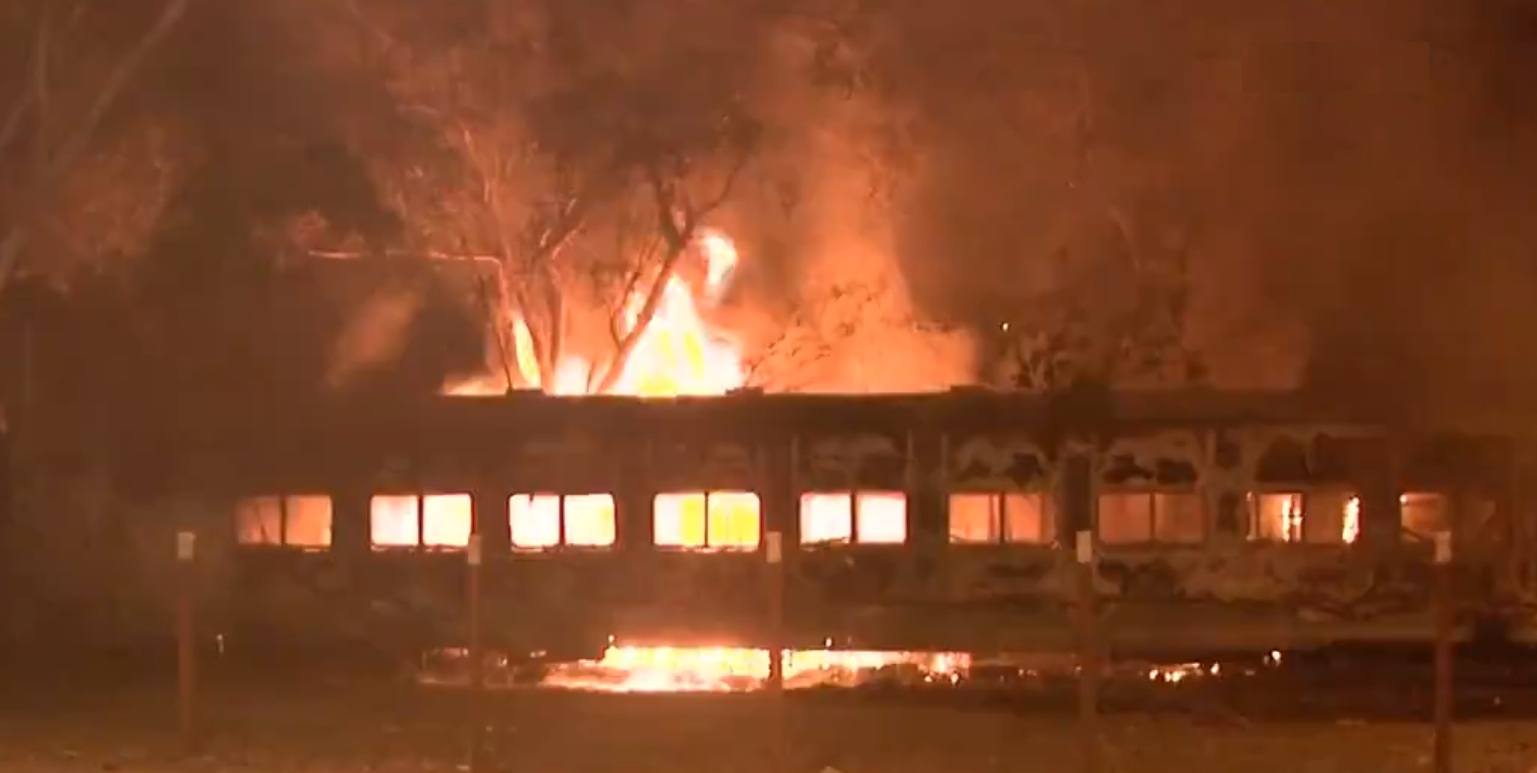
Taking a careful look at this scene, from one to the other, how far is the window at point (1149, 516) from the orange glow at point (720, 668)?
2.01 metres

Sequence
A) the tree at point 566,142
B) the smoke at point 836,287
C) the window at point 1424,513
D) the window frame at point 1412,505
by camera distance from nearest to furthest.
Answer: the window frame at point 1412,505, the window at point 1424,513, the tree at point 566,142, the smoke at point 836,287

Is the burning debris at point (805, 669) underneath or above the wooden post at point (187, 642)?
underneath

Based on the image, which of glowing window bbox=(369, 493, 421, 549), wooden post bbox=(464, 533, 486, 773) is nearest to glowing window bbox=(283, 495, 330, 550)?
glowing window bbox=(369, 493, 421, 549)

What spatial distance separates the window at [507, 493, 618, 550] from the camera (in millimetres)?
20344

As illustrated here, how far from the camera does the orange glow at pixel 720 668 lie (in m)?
18.9

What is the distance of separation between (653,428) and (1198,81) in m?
11.9

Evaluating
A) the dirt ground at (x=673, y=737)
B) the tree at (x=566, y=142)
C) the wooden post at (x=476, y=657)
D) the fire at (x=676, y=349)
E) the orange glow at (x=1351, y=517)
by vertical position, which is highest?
the tree at (x=566, y=142)

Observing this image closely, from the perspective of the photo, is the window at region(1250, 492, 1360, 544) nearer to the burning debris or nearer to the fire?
the burning debris

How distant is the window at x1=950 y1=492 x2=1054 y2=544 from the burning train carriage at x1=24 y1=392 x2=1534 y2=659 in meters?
0.02

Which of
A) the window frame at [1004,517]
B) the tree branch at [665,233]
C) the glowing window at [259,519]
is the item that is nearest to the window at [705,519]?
the window frame at [1004,517]

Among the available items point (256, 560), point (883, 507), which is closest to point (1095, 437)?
point (883, 507)

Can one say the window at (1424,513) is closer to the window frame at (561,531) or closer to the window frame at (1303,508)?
the window frame at (1303,508)

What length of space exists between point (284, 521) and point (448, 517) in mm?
1655

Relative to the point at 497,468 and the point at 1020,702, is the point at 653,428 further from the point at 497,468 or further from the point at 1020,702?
the point at 1020,702
